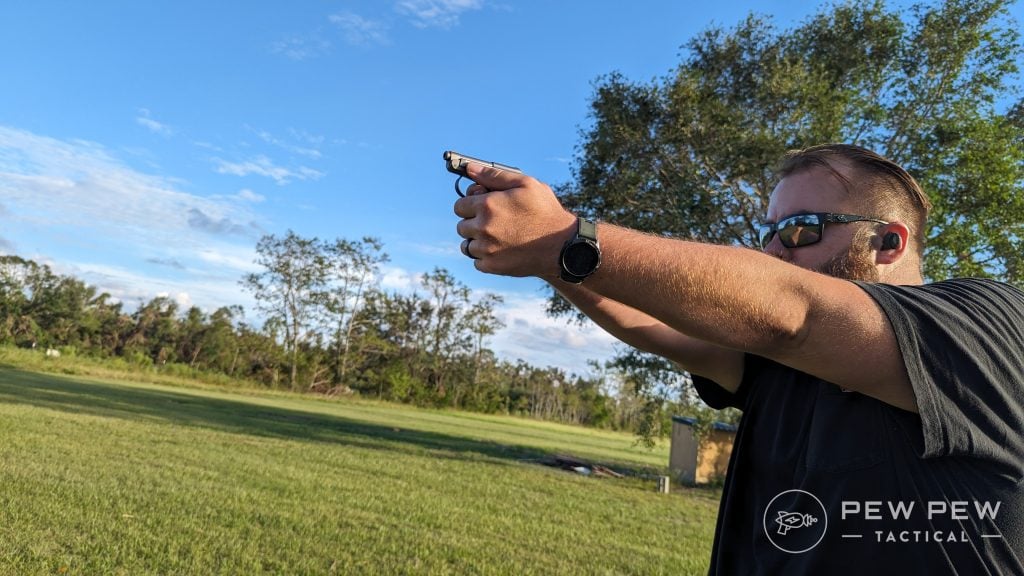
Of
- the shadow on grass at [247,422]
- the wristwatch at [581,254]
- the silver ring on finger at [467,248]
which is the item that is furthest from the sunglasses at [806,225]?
the shadow on grass at [247,422]

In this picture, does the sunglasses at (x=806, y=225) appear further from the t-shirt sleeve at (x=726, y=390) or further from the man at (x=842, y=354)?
the t-shirt sleeve at (x=726, y=390)

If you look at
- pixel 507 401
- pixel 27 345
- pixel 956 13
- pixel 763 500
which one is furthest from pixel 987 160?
pixel 27 345

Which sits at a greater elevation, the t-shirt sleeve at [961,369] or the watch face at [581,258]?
the watch face at [581,258]

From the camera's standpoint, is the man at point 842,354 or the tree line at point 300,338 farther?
the tree line at point 300,338

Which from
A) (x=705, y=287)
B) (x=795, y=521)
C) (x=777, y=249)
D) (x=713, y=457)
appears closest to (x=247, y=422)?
(x=713, y=457)

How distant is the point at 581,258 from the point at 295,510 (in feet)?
24.1

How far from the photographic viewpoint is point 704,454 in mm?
16828

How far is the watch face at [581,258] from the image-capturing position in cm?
125

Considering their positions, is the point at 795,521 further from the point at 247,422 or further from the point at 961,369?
the point at 247,422

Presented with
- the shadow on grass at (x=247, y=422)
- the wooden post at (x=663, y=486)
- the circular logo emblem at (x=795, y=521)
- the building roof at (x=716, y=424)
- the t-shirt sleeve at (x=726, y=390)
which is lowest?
the shadow on grass at (x=247, y=422)

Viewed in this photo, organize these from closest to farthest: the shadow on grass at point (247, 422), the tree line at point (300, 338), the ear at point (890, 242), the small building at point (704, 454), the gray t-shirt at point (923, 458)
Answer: the gray t-shirt at point (923, 458) < the ear at point (890, 242) < the small building at point (704, 454) < the shadow on grass at point (247, 422) < the tree line at point (300, 338)

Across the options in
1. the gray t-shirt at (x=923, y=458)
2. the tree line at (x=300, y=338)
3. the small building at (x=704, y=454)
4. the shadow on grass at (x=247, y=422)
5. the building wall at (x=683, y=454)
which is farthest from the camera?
the tree line at (x=300, y=338)

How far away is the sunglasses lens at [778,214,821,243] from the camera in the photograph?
5.76 feet

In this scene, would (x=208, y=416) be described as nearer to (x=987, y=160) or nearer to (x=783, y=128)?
(x=783, y=128)
